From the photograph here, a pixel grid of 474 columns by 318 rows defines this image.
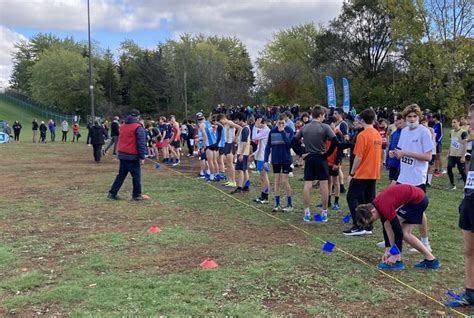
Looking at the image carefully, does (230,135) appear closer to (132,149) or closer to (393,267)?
(132,149)

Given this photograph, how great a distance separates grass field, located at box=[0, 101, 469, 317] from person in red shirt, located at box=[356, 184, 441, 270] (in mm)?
200

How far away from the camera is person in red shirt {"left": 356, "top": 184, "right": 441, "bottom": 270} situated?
18.4 feet

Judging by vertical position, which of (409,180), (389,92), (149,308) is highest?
(389,92)

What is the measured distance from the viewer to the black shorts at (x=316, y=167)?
8.30 metres

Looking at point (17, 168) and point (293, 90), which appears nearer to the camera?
point (17, 168)

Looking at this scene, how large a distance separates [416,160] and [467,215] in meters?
1.96

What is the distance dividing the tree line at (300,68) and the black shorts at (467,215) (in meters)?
28.4

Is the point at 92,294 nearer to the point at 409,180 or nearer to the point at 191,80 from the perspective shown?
the point at 409,180

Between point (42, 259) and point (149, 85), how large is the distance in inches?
2441

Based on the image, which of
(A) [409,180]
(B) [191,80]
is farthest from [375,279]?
(B) [191,80]

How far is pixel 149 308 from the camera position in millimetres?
4621

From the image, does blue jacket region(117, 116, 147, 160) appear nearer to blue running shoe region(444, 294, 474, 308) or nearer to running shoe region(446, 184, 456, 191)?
blue running shoe region(444, 294, 474, 308)

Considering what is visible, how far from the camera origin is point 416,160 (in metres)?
6.43

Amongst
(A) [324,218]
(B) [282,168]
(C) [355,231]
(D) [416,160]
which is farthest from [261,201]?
(D) [416,160]
